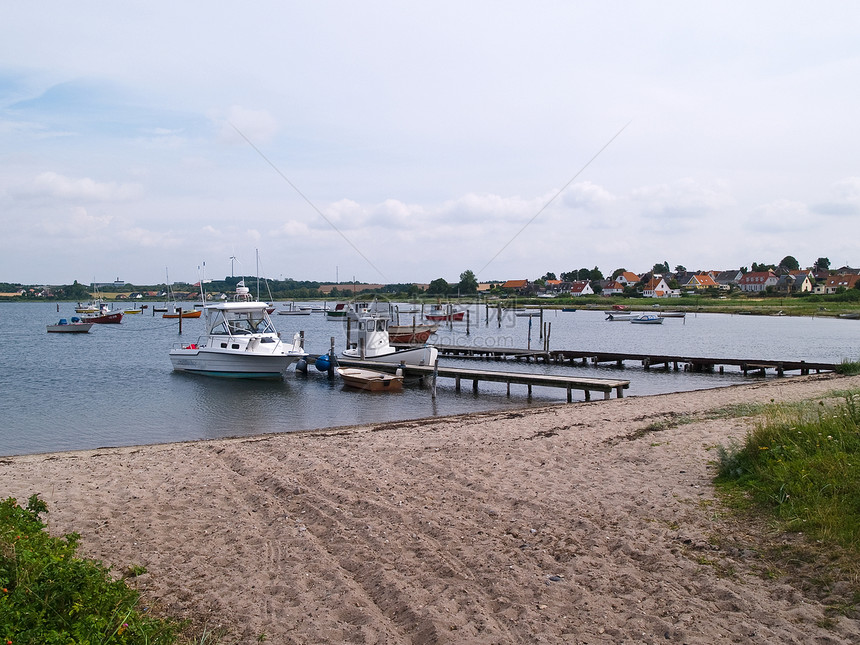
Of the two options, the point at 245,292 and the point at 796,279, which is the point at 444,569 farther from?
the point at 796,279

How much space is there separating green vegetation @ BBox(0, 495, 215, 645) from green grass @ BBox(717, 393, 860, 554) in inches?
227

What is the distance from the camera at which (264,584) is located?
6176mm

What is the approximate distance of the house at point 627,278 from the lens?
16562cm

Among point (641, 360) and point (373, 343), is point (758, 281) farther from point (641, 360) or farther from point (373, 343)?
point (373, 343)

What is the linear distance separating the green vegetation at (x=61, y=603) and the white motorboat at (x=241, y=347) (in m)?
25.9

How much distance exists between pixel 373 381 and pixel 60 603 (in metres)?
22.8

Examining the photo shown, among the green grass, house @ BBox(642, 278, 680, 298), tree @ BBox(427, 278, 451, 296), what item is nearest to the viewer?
the green grass

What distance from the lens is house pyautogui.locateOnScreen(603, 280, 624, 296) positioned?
162 m

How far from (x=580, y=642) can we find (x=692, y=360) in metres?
31.6

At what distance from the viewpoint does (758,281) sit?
470ft

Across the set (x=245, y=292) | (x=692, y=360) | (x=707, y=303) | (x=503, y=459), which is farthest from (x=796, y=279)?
(x=503, y=459)

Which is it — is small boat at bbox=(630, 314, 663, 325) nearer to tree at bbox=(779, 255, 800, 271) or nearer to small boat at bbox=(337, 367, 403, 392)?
small boat at bbox=(337, 367, 403, 392)

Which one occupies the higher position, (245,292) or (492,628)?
(245,292)

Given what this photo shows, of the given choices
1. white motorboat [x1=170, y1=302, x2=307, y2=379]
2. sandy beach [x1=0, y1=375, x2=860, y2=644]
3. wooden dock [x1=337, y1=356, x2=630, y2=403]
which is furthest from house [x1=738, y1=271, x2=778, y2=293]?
sandy beach [x1=0, y1=375, x2=860, y2=644]
